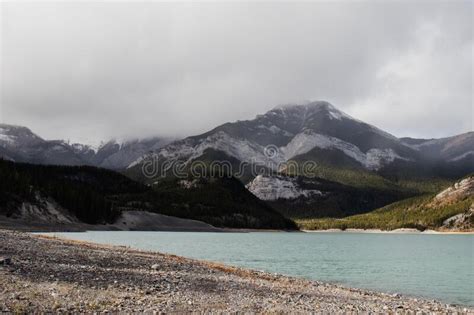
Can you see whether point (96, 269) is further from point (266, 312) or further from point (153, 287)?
point (266, 312)

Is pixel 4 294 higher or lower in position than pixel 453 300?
higher

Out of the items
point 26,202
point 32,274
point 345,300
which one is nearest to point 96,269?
point 32,274

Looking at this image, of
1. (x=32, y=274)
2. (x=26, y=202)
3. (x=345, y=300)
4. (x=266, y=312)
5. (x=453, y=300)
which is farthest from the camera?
(x=26, y=202)

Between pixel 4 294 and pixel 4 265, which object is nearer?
pixel 4 294

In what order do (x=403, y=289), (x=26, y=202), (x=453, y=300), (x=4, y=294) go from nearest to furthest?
(x=4, y=294)
(x=453, y=300)
(x=403, y=289)
(x=26, y=202)

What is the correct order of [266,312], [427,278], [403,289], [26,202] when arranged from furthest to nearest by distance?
[26,202]
[427,278]
[403,289]
[266,312]

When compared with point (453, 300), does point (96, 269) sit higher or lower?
higher

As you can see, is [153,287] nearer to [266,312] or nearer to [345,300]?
[266,312]

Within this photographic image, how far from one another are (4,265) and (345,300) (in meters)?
23.7

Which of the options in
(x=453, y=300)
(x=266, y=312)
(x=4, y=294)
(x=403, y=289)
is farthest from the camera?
(x=403, y=289)

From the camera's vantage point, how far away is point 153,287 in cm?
2886

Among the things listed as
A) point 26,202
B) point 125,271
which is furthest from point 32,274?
point 26,202

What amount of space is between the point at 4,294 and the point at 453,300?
38540mm

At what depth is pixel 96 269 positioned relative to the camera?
3359 centimetres
